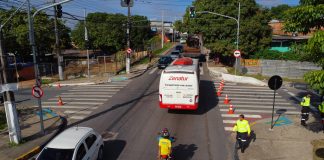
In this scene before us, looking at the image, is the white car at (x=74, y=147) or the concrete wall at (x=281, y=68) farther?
the concrete wall at (x=281, y=68)

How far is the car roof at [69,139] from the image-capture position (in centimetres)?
987

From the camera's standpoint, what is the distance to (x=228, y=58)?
140 ft

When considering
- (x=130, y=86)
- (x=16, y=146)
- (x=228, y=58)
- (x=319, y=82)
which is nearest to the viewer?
(x=319, y=82)

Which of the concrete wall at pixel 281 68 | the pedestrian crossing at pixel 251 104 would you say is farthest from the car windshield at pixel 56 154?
the concrete wall at pixel 281 68

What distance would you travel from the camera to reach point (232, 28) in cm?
3844

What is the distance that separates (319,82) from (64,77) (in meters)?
29.6

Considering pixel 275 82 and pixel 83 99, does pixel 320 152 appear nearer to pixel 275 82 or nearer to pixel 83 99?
pixel 275 82

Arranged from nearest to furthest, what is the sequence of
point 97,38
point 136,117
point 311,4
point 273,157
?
point 311,4
point 273,157
point 136,117
point 97,38

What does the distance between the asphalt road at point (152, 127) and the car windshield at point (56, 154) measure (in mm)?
2476

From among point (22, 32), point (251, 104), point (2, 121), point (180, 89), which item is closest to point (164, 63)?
point (22, 32)

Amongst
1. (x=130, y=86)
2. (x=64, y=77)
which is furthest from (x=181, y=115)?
(x=64, y=77)

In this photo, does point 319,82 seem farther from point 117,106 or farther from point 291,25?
point 117,106

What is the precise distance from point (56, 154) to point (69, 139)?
747mm

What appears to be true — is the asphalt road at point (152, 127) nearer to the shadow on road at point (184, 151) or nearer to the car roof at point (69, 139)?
the shadow on road at point (184, 151)
